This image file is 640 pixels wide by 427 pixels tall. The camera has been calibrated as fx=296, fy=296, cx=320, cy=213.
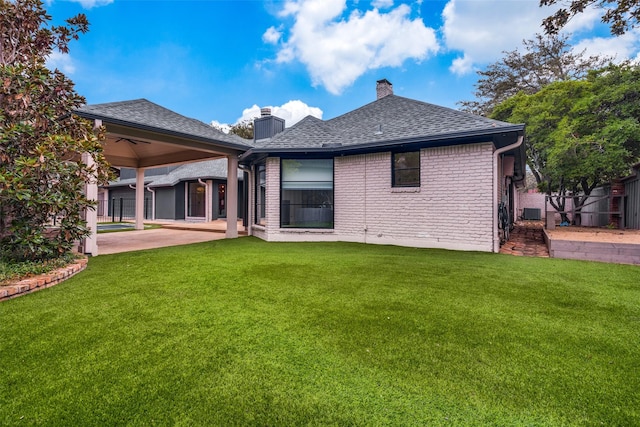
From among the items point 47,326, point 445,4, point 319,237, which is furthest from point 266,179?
point 445,4

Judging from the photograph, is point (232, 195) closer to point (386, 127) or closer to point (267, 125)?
point (386, 127)

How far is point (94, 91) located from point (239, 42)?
11645 mm

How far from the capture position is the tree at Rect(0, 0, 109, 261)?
4.23 metres

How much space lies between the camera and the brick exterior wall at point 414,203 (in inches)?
274

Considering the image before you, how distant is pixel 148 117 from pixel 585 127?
1644 cm

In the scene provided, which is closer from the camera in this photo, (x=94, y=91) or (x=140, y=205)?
(x=140, y=205)

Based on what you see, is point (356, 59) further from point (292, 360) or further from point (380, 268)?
point (292, 360)

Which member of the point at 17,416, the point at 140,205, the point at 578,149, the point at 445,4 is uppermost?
the point at 445,4

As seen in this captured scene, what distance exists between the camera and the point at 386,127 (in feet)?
28.9

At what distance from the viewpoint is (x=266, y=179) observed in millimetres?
9141

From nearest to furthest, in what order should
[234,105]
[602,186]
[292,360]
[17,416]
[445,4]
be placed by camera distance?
[17,416]
[292,360]
[445,4]
[602,186]
[234,105]

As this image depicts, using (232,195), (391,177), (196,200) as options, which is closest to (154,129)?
(232,195)

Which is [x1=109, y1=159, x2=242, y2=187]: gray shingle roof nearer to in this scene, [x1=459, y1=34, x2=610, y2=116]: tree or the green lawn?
the green lawn

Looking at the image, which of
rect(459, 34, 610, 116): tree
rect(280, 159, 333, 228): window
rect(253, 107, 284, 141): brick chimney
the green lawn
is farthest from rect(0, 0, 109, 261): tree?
rect(459, 34, 610, 116): tree
